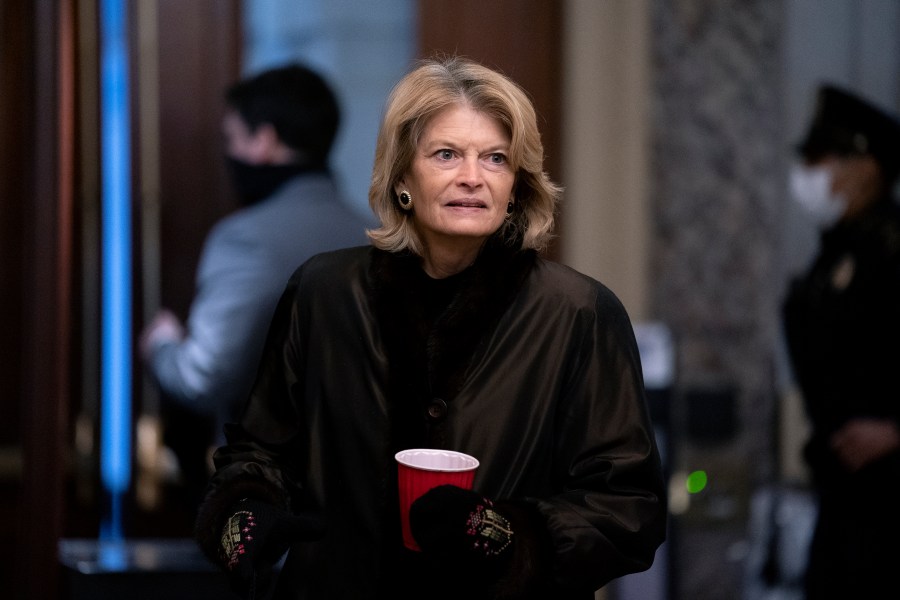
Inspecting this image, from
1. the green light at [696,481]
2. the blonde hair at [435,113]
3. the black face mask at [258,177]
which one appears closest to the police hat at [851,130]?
the green light at [696,481]

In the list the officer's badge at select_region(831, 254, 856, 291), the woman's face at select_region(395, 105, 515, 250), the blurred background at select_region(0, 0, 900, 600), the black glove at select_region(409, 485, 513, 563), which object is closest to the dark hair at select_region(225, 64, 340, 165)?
the blurred background at select_region(0, 0, 900, 600)

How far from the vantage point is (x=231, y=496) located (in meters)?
1.41

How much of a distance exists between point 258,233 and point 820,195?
63.2 inches

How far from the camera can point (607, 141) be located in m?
3.30

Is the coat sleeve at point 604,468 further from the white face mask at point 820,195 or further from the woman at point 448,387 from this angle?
the white face mask at point 820,195

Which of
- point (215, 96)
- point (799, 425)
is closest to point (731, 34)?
point (799, 425)

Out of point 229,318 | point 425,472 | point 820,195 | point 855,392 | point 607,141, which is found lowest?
point 855,392

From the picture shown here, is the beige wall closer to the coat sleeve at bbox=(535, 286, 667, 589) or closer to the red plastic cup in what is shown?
the coat sleeve at bbox=(535, 286, 667, 589)

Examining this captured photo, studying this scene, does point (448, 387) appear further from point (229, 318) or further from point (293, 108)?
point (293, 108)

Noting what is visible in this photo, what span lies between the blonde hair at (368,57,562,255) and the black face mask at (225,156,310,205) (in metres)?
1.12

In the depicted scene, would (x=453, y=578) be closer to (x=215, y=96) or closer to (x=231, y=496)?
(x=231, y=496)

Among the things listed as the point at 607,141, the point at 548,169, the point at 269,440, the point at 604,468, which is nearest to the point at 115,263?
the point at 548,169

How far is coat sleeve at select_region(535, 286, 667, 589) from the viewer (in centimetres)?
132

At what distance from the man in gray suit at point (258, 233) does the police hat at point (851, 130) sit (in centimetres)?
141
